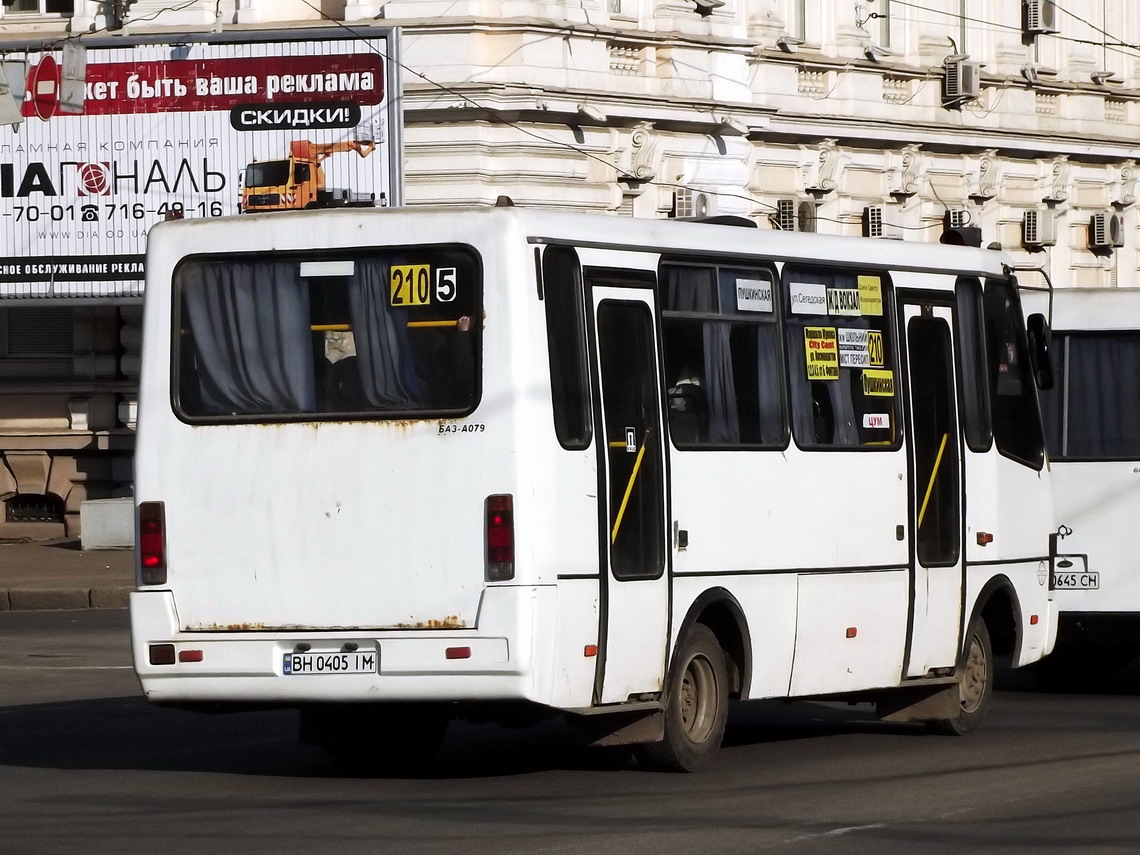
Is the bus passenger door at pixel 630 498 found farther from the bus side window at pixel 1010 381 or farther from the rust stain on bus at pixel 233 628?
the bus side window at pixel 1010 381

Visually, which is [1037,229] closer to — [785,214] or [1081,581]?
[785,214]

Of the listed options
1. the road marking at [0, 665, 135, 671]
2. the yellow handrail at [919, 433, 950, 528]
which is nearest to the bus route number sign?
the yellow handrail at [919, 433, 950, 528]

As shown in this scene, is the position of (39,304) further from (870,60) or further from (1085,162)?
(1085,162)

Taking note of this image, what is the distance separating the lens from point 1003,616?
45.0ft

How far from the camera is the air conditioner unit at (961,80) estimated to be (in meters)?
35.2

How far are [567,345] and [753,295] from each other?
1582mm

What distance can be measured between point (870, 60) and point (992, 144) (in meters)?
3.06

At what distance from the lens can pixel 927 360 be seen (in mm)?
13047

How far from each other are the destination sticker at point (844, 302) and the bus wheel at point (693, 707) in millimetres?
1984

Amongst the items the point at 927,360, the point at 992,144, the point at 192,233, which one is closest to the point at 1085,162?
the point at 992,144

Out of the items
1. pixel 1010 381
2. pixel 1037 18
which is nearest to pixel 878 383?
pixel 1010 381

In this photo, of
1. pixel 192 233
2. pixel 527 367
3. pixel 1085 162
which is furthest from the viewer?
pixel 1085 162

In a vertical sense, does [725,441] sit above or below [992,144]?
below

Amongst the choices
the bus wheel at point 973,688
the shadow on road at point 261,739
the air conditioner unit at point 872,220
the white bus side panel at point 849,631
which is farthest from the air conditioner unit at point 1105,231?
the white bus side panel at point 849,631
